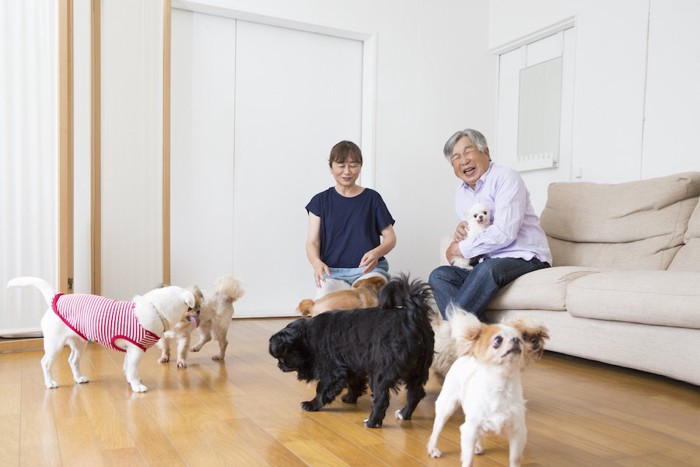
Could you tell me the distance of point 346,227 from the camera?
3.34 metres

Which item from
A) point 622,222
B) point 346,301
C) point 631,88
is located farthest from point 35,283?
point 631,88

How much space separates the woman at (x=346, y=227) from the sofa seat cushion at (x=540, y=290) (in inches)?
26.5

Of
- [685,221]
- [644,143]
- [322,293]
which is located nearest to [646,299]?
[685,221]

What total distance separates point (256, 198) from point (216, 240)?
1.44 ft

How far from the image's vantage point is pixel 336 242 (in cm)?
333

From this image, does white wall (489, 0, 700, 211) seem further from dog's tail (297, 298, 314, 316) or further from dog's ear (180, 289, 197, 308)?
dog's ear (180, 289, 197, 308)

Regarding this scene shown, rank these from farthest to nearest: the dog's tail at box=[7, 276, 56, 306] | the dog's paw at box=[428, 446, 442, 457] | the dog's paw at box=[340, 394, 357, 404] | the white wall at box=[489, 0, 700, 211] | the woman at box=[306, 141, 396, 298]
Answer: the white wall at box=[489, 0, 700, 211]
the woman at box=[306, 141, 396, 298]
the dog's tail at box=[7, 276, 56, 306]
the dog's paw at box=[340, 394, 357, 404]
the dog's paw at box=[428, 446, 442, 457]

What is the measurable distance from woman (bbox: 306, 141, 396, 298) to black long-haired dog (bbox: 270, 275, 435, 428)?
1.18 meters

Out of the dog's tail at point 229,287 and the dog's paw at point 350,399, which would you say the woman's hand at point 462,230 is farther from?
the dog's paw at point 350,399

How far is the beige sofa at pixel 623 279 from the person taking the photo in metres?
2.34

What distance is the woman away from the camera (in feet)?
10.5

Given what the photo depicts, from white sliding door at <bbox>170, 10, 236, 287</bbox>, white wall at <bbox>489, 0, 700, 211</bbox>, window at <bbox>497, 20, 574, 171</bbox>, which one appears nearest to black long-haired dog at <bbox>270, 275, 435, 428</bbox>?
white sliding door at <bbox>170, 10, 236, 287</bbox>

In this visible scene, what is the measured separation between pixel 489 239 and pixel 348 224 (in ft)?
2.75

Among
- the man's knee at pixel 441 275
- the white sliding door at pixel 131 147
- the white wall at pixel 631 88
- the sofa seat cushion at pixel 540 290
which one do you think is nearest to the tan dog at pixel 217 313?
the white sliding door at pixel 131 147
